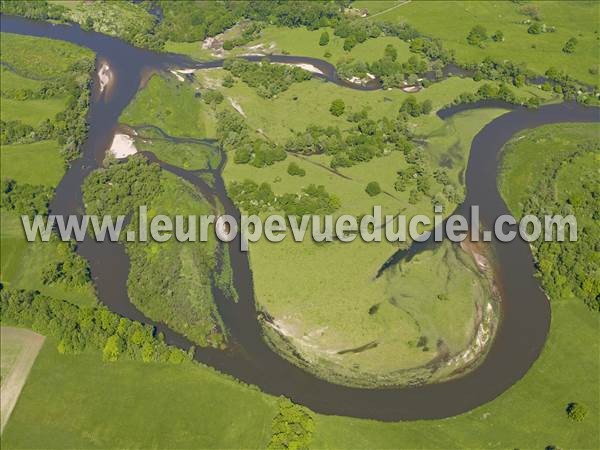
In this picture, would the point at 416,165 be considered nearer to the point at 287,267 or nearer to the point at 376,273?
the point at 376,273

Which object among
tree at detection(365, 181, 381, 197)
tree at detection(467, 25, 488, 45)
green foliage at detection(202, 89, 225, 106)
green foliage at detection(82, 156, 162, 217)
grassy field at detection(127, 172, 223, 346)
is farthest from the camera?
tree at detection(467, 25, 488, 45)

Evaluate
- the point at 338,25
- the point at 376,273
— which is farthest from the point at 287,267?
the point at 338,25

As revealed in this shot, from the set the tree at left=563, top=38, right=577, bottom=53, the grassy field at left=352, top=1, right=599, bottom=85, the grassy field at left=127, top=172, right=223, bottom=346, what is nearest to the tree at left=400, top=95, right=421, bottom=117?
the grassy field at left=352, top=1, right=599, bottom=85

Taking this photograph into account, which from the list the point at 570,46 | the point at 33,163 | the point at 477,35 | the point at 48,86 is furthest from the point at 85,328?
the point at 570,46

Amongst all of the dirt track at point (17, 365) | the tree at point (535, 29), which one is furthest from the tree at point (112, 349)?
the tree at point (535, 29)

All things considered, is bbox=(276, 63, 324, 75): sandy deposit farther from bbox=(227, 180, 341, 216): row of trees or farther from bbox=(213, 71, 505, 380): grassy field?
bbox=(227, 180, 341, 216): row of trees

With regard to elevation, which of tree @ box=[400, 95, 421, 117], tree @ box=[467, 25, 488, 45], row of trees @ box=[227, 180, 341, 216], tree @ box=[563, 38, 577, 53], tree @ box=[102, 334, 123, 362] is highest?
tree @ box=[563, 38, 577, 53]

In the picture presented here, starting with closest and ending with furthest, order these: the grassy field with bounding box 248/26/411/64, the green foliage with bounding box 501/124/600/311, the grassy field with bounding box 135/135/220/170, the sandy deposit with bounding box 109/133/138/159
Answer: the green foliage with bounding box 501/124/600/311
the grassy field with bounding box 135/135/220/170
the sandy deposit with bounding box 109/133/138/159
the grassy field with bounding box 248/26/411/64
